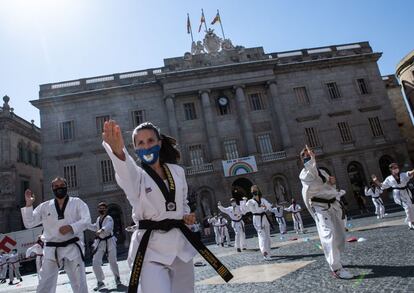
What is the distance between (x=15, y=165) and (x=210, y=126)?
1952 cm

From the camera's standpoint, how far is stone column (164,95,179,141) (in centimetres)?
2914

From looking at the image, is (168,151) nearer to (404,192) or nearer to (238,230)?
(404,192)

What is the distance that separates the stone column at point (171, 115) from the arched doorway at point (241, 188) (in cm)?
688

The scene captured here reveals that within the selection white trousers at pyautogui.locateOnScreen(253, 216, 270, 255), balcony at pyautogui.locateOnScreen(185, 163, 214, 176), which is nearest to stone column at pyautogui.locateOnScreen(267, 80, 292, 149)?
balcony at pyautogui.locateOnScreen(185, 163, 214, 176)

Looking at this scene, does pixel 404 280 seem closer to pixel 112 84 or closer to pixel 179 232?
pixel 179 232

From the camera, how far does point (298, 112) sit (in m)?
31.1

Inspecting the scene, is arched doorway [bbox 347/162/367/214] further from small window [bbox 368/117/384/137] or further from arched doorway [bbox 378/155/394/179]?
small window [bbox 368/117/384/137]

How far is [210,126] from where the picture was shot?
2948 cm

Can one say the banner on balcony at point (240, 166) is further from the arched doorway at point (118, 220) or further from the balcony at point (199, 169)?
the arched doorway at point (118, 220)

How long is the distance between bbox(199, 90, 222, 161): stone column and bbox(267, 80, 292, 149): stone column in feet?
19.4

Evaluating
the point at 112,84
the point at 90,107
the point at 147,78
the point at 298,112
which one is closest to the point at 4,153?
the point at 90,107

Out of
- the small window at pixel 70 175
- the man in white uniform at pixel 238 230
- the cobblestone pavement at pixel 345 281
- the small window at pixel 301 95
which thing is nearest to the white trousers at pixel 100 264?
the cobblestone pavement at pixel 345 281

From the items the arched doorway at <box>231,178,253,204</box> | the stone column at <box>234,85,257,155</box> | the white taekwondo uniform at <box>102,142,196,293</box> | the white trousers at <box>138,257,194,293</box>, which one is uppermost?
the stone column at <box>234,85,257,155</box>

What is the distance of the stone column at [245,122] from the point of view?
29047 millimetres
